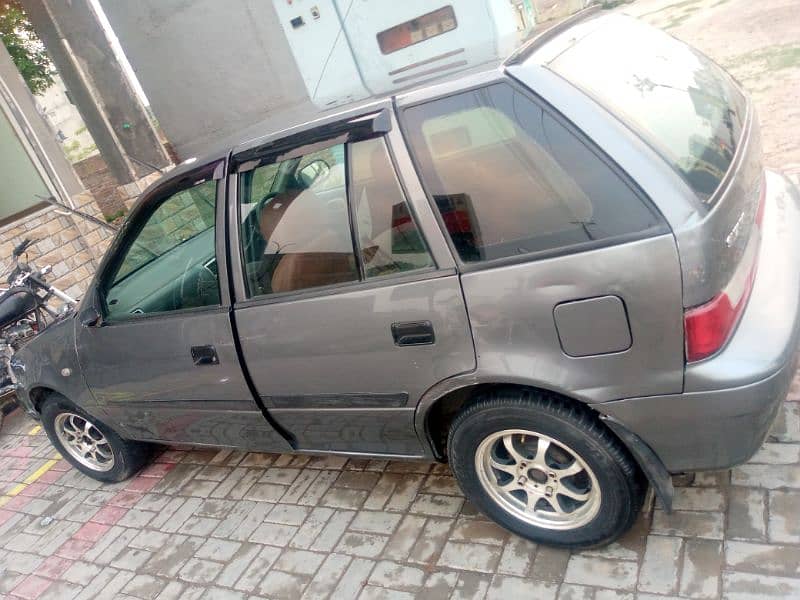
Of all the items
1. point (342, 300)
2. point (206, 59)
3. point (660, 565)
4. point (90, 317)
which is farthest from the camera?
point (206, 59)

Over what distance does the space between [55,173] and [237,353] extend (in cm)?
584

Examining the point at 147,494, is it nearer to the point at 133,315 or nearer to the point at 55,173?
the point at 133,315

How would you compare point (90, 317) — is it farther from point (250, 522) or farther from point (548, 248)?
point (548, 248)

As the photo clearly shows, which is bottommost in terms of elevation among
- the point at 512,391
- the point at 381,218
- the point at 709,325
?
the point at 512,391

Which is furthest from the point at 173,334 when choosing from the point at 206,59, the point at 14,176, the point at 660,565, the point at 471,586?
the point at 14,176

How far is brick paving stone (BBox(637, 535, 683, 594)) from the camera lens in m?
2.18

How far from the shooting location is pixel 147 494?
385cm

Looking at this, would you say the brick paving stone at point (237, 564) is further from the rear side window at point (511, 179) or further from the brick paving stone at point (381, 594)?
the rear side window at point (511, 179)

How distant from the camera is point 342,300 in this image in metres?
2.46

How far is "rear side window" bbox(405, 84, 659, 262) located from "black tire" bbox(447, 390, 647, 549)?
56cm

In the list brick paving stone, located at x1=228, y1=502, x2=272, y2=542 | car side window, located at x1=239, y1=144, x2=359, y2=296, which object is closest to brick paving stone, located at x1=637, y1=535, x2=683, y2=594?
car side window, located at x1=239, y1=144, x2=359, y2=296

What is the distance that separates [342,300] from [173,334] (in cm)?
103

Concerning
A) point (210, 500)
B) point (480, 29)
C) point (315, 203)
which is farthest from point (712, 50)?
point (210, 500)

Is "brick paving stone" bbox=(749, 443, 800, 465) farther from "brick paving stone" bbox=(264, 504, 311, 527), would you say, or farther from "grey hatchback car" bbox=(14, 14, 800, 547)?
"brick paving stone" bbox=(264, 504, 311, 527)
